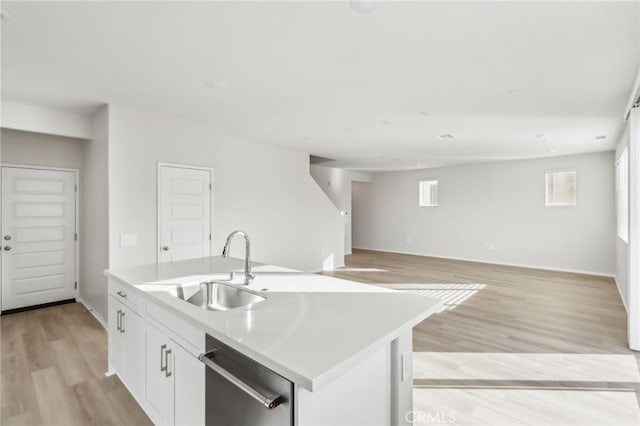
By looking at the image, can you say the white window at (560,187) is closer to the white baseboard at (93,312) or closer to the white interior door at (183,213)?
the white interior door at (183,213)

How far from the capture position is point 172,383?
1.60 m

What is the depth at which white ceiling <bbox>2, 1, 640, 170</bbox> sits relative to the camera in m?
1.86

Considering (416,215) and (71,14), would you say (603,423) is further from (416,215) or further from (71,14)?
(416,215)

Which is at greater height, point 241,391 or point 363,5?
point 363,5

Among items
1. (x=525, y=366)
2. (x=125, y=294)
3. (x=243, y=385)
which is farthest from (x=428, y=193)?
(x=243, y=385)

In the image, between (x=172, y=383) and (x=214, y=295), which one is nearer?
(x=172, y=383)

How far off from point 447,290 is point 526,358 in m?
2.37

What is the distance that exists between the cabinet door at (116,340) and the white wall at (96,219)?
130 centimetres

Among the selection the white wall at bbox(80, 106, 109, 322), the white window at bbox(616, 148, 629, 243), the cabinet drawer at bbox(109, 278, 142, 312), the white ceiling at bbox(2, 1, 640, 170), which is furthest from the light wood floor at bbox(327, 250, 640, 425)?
the white wall at bbox(80, 106, 109, 322)

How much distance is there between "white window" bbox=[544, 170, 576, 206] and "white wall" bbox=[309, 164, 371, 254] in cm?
468

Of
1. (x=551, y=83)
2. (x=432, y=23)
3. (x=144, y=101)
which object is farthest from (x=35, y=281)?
(x=551, y=83)

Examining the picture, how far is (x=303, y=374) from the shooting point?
904 mm

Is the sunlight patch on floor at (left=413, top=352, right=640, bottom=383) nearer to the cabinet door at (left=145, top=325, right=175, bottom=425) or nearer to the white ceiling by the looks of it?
→ the cabinet door at (left=145, top=325, right=175, bottom=425)

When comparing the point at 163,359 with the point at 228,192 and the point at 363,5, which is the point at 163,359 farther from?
the point at 228,192
